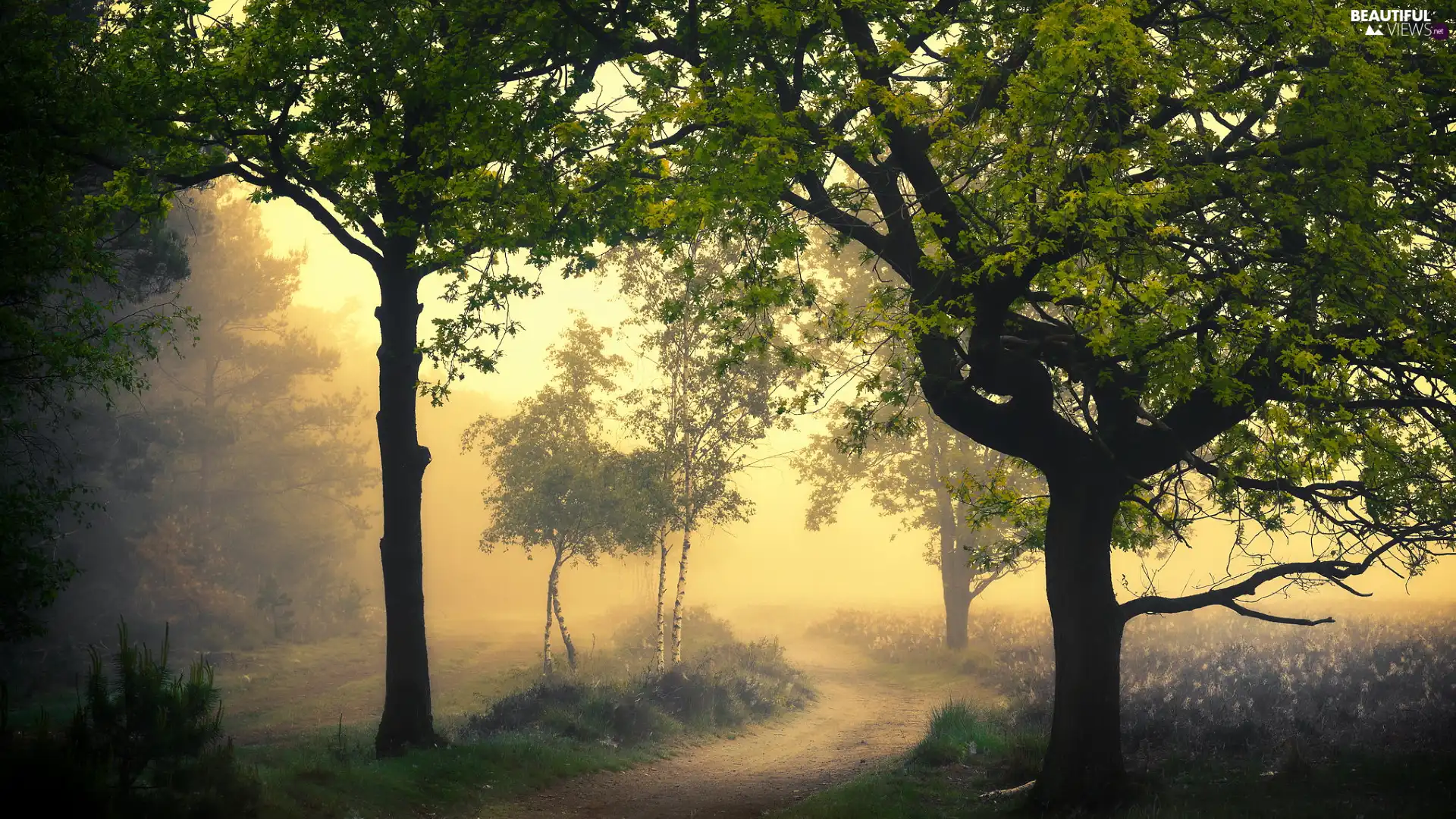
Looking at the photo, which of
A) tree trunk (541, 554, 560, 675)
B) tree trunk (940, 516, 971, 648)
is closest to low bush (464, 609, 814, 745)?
tree trunk (541, 554, 560, 675)

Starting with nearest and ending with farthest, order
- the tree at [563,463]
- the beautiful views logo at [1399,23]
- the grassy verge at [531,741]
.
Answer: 1. the beautiful views logo at [1399,23]
2. the grassy verge at [531,741]
3. the tree at [563,463]

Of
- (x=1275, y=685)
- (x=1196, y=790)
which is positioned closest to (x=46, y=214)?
(x=1196, y=790)

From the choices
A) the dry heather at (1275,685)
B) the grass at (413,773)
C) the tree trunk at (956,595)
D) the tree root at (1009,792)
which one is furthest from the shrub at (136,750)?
the tree trunk at (956,595)

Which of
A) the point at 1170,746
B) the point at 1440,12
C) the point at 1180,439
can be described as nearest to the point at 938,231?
the point at 1180,439

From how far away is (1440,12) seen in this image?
933cm

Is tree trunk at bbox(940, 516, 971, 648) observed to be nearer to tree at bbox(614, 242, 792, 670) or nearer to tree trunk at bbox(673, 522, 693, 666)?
tree at bbox(614, 242, 792, 670)

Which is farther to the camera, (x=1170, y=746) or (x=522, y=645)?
(x=522, y=645)

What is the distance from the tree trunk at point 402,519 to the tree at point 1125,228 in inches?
192

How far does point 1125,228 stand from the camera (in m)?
9.02

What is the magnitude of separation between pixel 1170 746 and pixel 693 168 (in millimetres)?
10636

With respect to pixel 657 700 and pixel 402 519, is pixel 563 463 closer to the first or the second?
pixel 657 700

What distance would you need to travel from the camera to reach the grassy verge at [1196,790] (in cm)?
953

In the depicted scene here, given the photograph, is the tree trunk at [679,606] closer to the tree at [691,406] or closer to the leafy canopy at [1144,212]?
the tree at [691,406]

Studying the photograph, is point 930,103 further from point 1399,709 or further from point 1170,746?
point 1399,709
